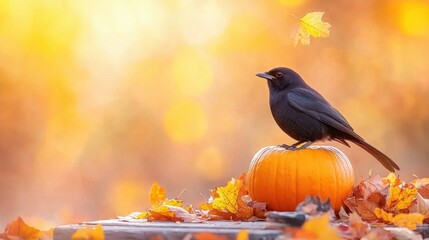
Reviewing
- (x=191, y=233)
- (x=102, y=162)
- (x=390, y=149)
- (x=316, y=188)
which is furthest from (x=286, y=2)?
(x=191, y=233)

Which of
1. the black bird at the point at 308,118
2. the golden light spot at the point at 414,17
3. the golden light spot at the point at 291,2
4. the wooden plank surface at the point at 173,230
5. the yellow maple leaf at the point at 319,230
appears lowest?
the yellow maple leaf at the point at 319,230

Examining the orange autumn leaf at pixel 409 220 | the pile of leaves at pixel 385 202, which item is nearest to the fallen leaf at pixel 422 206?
the pile of leaves at pixel 385 202

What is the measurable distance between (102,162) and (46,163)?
55 cm

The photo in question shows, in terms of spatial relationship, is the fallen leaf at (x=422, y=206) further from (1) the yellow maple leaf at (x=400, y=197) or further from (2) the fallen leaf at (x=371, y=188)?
(2) the fallen leaf at (x=371, y=188)

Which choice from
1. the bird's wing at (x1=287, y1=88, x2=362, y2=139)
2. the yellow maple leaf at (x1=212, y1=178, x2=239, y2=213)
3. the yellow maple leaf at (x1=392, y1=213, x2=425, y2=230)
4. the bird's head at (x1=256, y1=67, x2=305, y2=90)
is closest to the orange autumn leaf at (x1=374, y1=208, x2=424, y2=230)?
the yellow maple leaf at (x1=392, y1=213, x2=425, y2=230)

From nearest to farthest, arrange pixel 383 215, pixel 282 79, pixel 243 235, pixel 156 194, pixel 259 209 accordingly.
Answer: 1. pixel 243 235
2. pixel 383 215
3. pixel 259 209
4. pixel 156 194
5. pixel 282 79

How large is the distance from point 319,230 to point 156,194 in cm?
141

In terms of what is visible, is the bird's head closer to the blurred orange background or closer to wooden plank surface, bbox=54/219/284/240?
wooden plank surface, bbox=54/219/284/240

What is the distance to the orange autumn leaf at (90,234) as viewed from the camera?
280 cm

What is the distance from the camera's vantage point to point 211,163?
7.59m

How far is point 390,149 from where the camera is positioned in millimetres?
7496

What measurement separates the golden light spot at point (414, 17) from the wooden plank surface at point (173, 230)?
514cm

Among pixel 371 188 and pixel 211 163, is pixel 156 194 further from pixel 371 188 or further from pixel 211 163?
pixel 211 163

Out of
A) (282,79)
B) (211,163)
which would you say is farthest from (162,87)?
(282,79)
